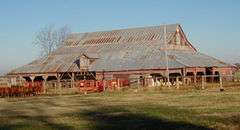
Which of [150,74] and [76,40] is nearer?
[150,74]

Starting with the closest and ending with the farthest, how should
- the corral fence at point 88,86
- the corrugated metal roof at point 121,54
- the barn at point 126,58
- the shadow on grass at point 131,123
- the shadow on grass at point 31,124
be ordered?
the shadow on grass at point 131,123 → the shadow on grass at point 31,124 → the corral fence at point 88,86 → the barn at point 126,58 → the corrugated metal roof at point 121,54

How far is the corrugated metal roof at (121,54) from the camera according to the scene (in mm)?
60188

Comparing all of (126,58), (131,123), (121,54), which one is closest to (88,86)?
(126,58)

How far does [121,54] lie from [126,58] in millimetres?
1953

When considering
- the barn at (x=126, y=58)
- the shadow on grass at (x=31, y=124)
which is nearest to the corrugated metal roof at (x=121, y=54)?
the barn at (x=126, y=58)

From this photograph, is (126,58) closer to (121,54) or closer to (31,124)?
(121,54)

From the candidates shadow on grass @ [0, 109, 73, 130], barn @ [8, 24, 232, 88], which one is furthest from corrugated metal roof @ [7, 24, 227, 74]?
shadow on grass @ [0, 109, 73, 130]

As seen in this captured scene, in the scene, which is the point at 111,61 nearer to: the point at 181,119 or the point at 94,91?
the point at 94,91

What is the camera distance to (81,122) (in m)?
18.3

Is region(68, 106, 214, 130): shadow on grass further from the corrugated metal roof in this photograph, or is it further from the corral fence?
the corrugated metal roof

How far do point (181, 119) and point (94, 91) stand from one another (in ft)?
92.0

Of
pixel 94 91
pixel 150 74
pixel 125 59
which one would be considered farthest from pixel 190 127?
pixel 125 59

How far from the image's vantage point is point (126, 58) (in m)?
63.7

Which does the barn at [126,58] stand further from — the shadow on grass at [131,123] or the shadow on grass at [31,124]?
the shadow on grass at [31,124]
